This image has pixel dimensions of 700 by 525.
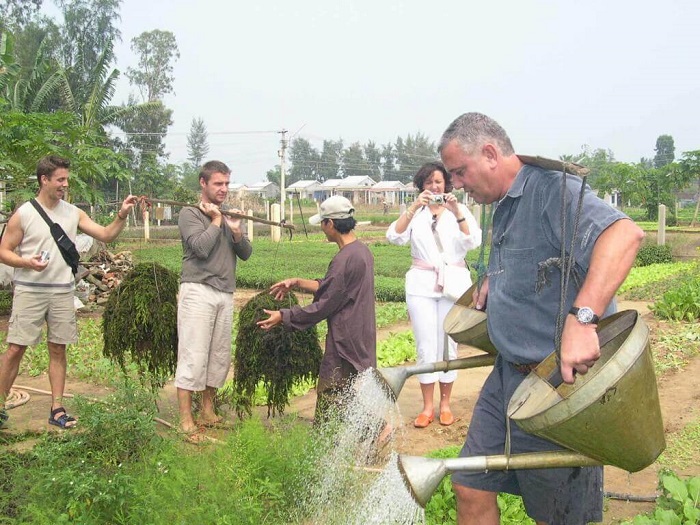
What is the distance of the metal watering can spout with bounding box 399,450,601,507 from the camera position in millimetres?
2320

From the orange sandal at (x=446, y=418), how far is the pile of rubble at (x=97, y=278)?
24.5 feet

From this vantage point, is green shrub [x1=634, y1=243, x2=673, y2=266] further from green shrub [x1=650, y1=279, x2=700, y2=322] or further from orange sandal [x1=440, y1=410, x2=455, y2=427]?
orange sandal [x1=440, y1=410, x2=455, y2=427]

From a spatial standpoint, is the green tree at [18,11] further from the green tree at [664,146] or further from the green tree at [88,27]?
the green tree at [664,146]

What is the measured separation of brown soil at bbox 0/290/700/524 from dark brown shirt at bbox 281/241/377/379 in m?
0.66

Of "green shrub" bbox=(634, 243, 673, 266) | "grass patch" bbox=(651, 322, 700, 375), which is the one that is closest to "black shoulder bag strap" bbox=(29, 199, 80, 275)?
"grass patch" bbox=(651, 322, 700, 375)

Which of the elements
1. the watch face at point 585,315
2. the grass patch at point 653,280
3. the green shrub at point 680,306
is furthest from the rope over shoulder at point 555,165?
the grass patch at point 653,280

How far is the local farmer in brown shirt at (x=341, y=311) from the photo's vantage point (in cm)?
456

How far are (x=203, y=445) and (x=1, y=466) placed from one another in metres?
1.11

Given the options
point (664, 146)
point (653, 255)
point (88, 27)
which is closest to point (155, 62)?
point (88, 27)

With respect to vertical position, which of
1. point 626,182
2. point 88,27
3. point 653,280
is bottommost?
point 653,280

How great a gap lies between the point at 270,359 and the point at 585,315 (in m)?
2.90

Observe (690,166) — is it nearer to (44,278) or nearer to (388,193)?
(44,278)

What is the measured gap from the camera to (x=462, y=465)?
7.67 feet

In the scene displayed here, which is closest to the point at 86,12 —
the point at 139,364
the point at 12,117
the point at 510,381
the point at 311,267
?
the point at 311,267
